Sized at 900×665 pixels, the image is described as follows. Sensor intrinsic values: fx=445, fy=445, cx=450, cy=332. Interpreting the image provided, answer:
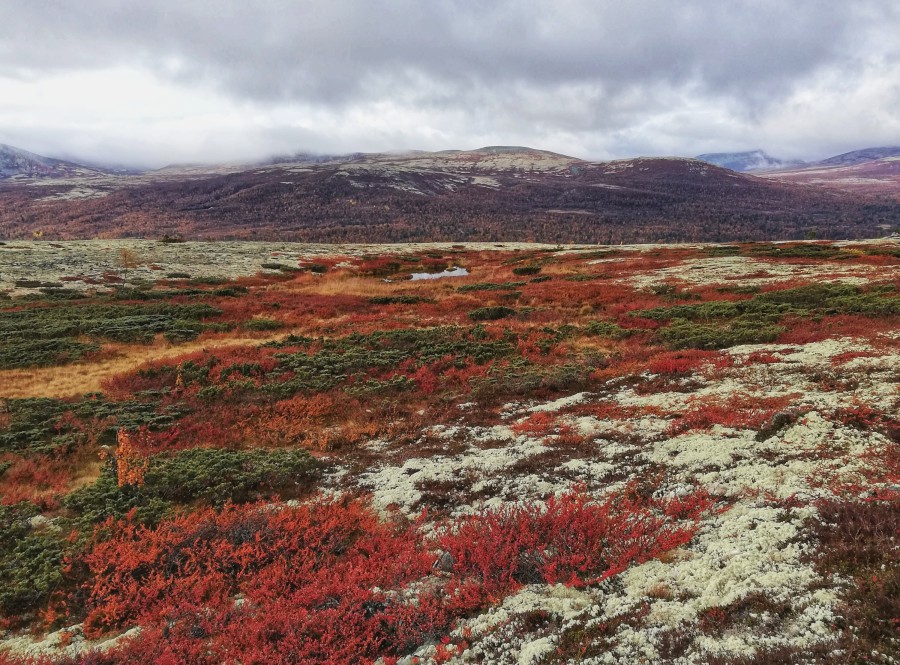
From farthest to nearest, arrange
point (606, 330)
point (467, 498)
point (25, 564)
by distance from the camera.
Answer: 1. point (606, 330)
2. point (467, 498)
3. point (25, 564)

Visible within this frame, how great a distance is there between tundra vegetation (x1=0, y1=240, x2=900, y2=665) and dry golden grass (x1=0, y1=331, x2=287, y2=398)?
0.73ft

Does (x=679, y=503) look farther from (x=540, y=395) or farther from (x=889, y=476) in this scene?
(x=540, y=395)

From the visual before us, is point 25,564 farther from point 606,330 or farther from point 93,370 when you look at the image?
point 606,330

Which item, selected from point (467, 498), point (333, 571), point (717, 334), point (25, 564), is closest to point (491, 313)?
point (717, 334)

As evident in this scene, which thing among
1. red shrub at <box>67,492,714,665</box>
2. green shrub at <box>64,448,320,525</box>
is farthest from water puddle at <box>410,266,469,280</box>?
red shrub at <box>67,492,714,665</box>

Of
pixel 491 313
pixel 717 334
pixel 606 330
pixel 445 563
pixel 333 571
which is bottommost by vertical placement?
pixel 333 571

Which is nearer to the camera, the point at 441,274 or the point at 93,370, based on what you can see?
the point at 93,370

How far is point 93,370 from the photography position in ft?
76.5

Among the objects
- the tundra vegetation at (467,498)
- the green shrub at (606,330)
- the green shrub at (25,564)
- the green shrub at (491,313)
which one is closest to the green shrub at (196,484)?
the tundra vegetation at (467,498)

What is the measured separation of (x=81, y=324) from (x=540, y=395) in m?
31.7

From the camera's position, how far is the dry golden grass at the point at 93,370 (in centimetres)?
2022

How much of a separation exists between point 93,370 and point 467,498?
23314mm

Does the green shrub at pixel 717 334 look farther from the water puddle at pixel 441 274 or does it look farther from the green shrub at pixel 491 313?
the water puddle at pixel 441 274

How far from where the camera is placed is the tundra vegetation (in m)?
5.76
